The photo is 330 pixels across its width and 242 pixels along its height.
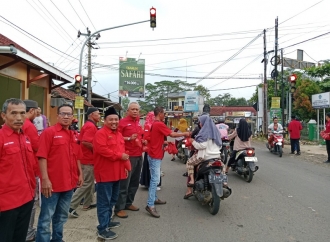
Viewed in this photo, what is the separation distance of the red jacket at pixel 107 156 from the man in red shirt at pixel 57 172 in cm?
42

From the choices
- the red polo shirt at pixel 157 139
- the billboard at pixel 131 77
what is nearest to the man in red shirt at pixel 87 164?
the red polo shirt at pixel 157 139

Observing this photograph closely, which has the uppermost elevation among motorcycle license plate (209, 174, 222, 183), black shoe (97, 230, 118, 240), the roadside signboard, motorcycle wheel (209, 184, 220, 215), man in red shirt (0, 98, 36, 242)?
the roadside signboard

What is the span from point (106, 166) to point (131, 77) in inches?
1345

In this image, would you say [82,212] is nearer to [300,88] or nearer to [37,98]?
[37,98]

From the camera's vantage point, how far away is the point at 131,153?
509cm

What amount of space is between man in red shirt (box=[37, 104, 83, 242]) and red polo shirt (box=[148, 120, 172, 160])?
1746 mm

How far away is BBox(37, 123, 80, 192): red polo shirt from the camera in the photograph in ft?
10.6

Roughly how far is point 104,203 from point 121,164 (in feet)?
1.85

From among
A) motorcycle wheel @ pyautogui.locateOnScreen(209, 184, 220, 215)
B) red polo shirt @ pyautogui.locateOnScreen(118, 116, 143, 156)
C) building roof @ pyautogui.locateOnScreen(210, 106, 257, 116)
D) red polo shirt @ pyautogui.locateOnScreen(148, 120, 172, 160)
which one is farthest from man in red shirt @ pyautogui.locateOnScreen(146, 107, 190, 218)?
building roof @ pyautogui.locateOnScreen(210, 106, 257, 116)

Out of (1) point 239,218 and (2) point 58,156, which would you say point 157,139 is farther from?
(2) point 58,156

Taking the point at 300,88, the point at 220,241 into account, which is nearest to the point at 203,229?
the point at 220,241

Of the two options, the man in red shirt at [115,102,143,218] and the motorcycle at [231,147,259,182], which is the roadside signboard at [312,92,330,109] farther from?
the man in red shirt at [115,102,143,218]

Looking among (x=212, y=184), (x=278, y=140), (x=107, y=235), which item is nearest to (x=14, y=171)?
(x=107, y=235)

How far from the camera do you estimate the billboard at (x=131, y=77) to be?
3625cm
